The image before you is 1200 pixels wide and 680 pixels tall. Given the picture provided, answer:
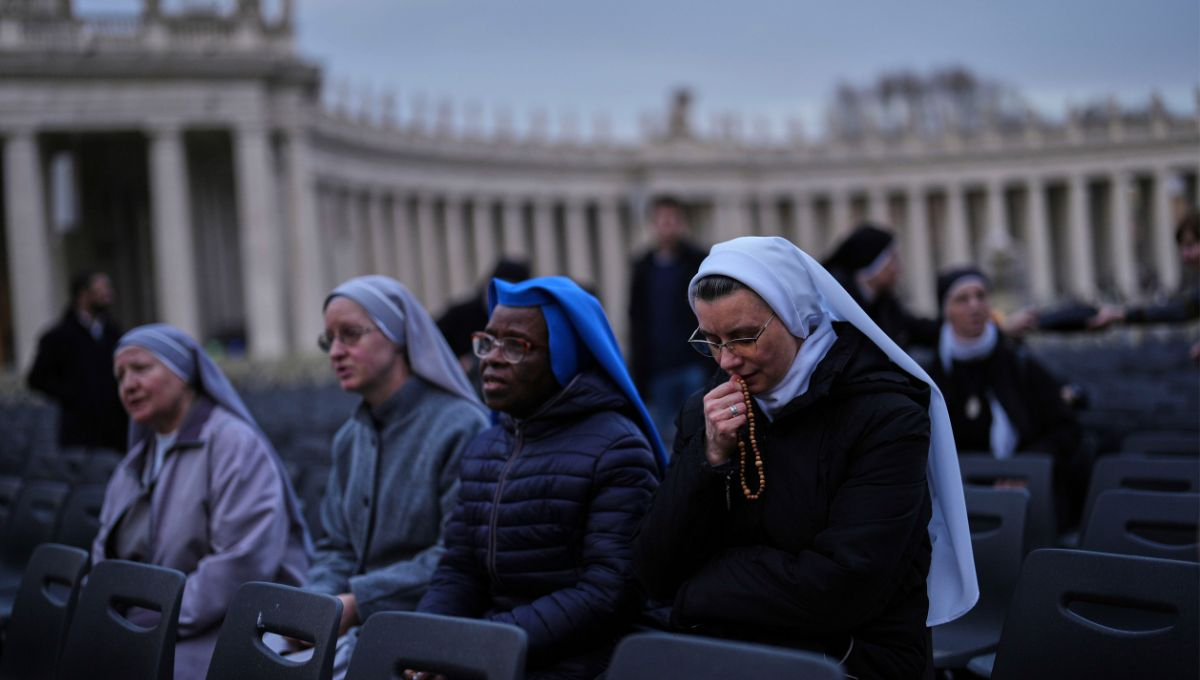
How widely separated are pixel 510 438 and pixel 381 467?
38.4 inches

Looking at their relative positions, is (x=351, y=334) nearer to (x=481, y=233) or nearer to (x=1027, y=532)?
(x=1027, y=532)

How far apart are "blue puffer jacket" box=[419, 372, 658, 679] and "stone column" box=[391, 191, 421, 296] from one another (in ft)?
131

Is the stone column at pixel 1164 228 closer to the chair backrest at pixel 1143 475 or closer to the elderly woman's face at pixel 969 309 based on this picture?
the elderly woman's face at pixel 969 309

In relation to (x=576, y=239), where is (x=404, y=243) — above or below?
above

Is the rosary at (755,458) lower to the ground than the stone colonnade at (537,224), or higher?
higher

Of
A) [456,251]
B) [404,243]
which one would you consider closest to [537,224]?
[456,251]

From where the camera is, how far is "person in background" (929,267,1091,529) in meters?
7.11

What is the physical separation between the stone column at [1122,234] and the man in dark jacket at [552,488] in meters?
62.9

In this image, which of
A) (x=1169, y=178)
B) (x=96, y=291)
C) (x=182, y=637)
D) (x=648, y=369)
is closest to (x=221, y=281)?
(x=96, y=291)

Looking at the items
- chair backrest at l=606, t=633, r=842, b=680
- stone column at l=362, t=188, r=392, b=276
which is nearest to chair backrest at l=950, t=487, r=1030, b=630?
chair backrest at l=606, t=633, r=842, b=680

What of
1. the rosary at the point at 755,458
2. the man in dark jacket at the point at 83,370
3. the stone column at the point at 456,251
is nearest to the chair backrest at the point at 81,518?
the man in dark jacket at the point at 83,370

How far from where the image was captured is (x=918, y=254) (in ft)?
201

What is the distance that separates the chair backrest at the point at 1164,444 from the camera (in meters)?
6.75

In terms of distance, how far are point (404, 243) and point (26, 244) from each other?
54.8 ft
